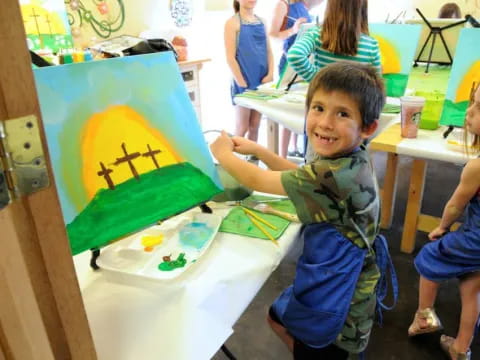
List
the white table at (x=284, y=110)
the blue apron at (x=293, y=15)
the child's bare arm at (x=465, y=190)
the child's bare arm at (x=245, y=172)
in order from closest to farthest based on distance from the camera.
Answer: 1. the child's bare arm at (x=245, y=172)
2. the child's bare arm at (x=465, y=190)
3. the white table at (x=284, y=110)
4. the blue apron at (x=293, y=15)

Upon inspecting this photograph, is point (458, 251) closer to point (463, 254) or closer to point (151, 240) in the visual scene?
point (463, 254)

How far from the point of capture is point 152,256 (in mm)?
865

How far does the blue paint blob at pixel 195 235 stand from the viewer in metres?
0.90

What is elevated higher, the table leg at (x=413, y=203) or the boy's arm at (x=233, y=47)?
the boy's arm at (x=233, y=47)

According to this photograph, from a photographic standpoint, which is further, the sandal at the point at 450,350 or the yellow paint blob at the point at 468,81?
the yellow paint blob at the point at 468,81

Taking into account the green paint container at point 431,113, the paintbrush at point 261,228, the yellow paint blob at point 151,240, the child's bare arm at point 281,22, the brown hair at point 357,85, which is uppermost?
the child's bare arm at point 281,22

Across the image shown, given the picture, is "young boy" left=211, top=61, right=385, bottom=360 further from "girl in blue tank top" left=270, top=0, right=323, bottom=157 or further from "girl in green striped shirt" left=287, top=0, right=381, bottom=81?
"girl in blue tank top" left=270, top=0, right=323, bottom=157

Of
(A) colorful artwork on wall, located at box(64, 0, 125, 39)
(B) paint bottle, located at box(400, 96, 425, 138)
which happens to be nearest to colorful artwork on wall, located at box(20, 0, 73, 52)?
(A) colorful artwork on wall, located at box(64, 0, 125, 39)

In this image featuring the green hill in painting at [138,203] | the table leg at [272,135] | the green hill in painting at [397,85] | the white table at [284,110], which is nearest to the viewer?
the green hill in painting at [138,203]

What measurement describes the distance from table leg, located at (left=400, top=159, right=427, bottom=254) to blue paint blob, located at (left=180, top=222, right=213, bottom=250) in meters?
1.46

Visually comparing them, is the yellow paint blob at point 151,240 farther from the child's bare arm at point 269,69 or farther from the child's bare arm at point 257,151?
the child's bare arm at point 269,69

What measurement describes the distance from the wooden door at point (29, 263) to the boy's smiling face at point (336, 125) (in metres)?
0.59

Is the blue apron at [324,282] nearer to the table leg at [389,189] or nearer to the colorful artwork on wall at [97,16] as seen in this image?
the table leg at [389,189]

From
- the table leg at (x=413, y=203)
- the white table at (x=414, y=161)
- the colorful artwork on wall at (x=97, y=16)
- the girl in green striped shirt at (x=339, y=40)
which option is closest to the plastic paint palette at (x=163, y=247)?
the white table at (x=414, y=161)
